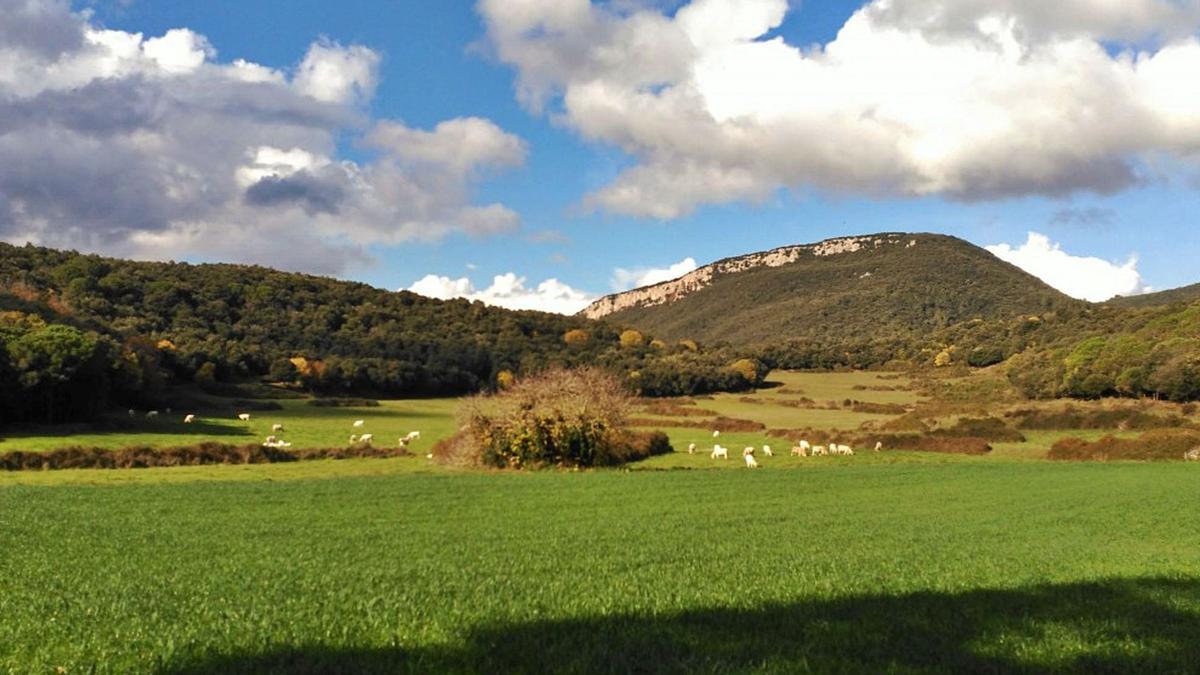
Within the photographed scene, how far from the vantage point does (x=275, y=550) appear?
16844 millimetres

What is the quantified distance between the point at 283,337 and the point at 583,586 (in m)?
105

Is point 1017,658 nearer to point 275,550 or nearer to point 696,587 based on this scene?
point 696,587

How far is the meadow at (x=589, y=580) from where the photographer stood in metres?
8.12

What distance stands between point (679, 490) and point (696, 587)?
2312cm

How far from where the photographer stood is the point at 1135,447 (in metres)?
57.0

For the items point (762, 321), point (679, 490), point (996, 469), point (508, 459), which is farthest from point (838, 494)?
point (762, 321)

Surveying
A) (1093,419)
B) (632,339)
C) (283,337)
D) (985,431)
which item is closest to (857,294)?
(632,339)

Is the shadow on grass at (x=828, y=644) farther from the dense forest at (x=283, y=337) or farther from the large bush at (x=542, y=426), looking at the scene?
the dense forest at (x=283, y=337)

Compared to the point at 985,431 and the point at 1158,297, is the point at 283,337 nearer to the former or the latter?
the point at 985,431

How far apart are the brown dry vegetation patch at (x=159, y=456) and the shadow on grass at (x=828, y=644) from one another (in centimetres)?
4543

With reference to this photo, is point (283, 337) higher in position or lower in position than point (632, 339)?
lower

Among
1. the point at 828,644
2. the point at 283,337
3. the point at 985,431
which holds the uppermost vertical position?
the point at 283,337

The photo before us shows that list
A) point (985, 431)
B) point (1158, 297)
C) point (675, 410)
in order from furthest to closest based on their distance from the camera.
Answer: point (1158, 297)
point (675, 410)
point (985, 431)

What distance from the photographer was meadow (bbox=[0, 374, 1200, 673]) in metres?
8.12
